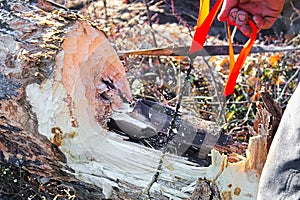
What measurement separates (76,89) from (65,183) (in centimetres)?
44

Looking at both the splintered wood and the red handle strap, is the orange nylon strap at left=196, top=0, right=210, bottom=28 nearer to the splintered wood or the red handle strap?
the red handle strap

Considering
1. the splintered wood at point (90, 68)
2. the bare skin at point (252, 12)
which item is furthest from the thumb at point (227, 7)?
the splintered wood at point (90, 68)

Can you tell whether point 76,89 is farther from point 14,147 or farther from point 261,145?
point 261,145

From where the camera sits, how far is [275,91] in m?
3.08

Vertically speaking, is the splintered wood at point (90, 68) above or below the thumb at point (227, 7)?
below

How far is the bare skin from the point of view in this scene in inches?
77.2

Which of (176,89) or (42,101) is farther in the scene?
(176,89)

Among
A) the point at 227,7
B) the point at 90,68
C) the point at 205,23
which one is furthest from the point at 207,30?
the point at 90,68

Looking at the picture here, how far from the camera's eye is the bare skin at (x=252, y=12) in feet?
6.43

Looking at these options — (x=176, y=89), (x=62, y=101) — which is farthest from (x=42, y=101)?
(x=176, y=89)

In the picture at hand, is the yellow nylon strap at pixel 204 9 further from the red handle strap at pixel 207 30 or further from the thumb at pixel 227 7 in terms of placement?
the thumb at pixel 227 7

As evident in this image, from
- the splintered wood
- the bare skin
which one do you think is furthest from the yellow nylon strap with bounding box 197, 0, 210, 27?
the splintered wood

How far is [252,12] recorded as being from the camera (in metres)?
1.99

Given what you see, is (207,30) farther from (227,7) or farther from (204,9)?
(227,7)
